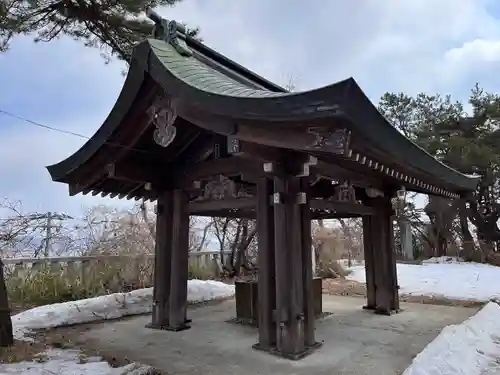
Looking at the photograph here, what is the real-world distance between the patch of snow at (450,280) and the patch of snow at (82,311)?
5152 millimetres

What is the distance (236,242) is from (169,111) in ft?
23.4

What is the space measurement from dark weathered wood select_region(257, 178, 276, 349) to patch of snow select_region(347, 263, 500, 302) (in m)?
5.35

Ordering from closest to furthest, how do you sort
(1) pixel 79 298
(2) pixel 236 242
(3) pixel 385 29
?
(1) pixel 79 298 → (3) pixel 385 29 → (2) pixel 236 242

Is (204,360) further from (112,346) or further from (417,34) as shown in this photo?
(417,34)

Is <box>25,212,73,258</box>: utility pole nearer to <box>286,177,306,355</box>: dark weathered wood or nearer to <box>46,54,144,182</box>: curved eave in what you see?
<box>46,54,144,182</box>: curved eave

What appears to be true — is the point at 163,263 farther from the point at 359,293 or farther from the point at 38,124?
the point at 359,293

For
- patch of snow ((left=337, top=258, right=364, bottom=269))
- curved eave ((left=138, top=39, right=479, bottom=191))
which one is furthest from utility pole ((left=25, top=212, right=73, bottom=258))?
patch of snow ((left=337, top=258, right=364, bottom=269))

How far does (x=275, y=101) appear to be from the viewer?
287cm

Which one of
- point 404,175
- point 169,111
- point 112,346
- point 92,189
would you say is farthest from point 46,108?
point 404,175

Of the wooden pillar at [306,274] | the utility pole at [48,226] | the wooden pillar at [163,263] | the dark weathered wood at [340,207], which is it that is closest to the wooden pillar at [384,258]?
the dark weathered wood at [340,207]

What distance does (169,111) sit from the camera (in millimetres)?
4020

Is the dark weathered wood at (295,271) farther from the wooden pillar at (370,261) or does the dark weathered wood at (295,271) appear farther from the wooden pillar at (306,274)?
the wooden pillar at (370,261)

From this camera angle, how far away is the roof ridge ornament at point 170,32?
173 inches

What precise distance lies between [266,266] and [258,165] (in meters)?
1.07
